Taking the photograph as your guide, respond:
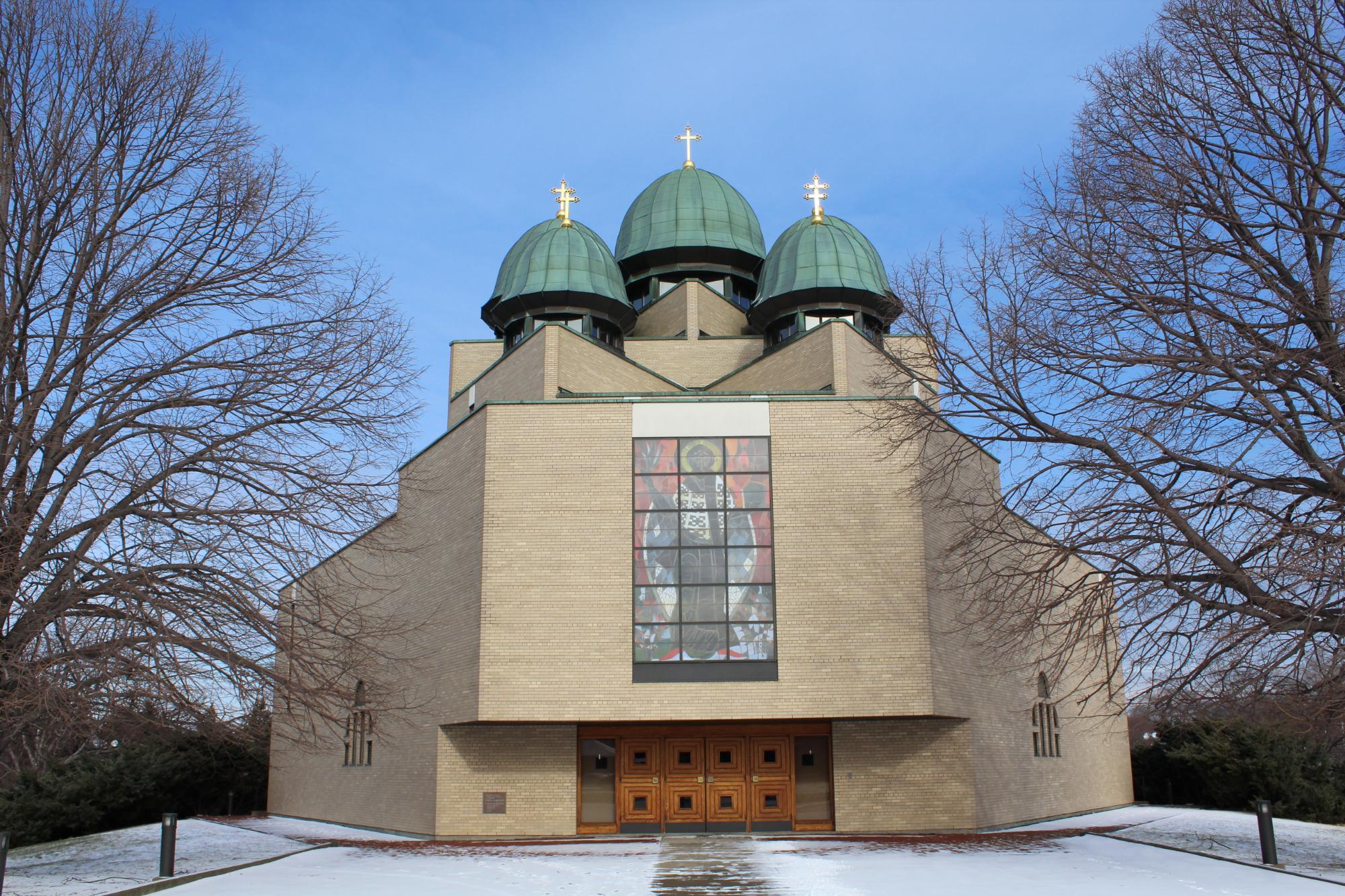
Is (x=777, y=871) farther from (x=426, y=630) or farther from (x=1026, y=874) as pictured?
(x=426, y=630)

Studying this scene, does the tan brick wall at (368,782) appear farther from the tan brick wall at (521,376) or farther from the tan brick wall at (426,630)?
the tan brick wall at (521,376)

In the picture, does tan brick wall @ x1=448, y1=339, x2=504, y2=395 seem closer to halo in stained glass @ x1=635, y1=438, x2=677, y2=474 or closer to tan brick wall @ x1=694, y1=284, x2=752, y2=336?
tan brick wall @ x1=694, y1=284, x2=752, y2=336

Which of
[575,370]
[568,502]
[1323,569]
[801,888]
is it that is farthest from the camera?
[575,370]

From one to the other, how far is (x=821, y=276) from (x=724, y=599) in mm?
10227

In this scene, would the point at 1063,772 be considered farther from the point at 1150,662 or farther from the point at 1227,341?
the point at 1227,341

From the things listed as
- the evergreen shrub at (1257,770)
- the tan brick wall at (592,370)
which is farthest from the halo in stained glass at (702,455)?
the evergreen shrub at (1257,770)

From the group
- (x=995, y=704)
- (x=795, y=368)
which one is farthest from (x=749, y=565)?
(x=795, y=368)

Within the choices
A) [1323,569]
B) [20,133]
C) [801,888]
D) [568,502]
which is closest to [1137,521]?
[1323,569]

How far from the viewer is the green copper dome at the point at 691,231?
105 ft

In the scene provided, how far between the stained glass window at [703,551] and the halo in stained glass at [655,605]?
17 millimetres

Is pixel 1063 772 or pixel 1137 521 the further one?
pixel 1063 772

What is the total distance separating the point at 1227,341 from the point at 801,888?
328 inches

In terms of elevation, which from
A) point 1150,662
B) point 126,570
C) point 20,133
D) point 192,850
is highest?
point 20,133

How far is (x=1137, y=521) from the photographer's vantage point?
14.3 meters
